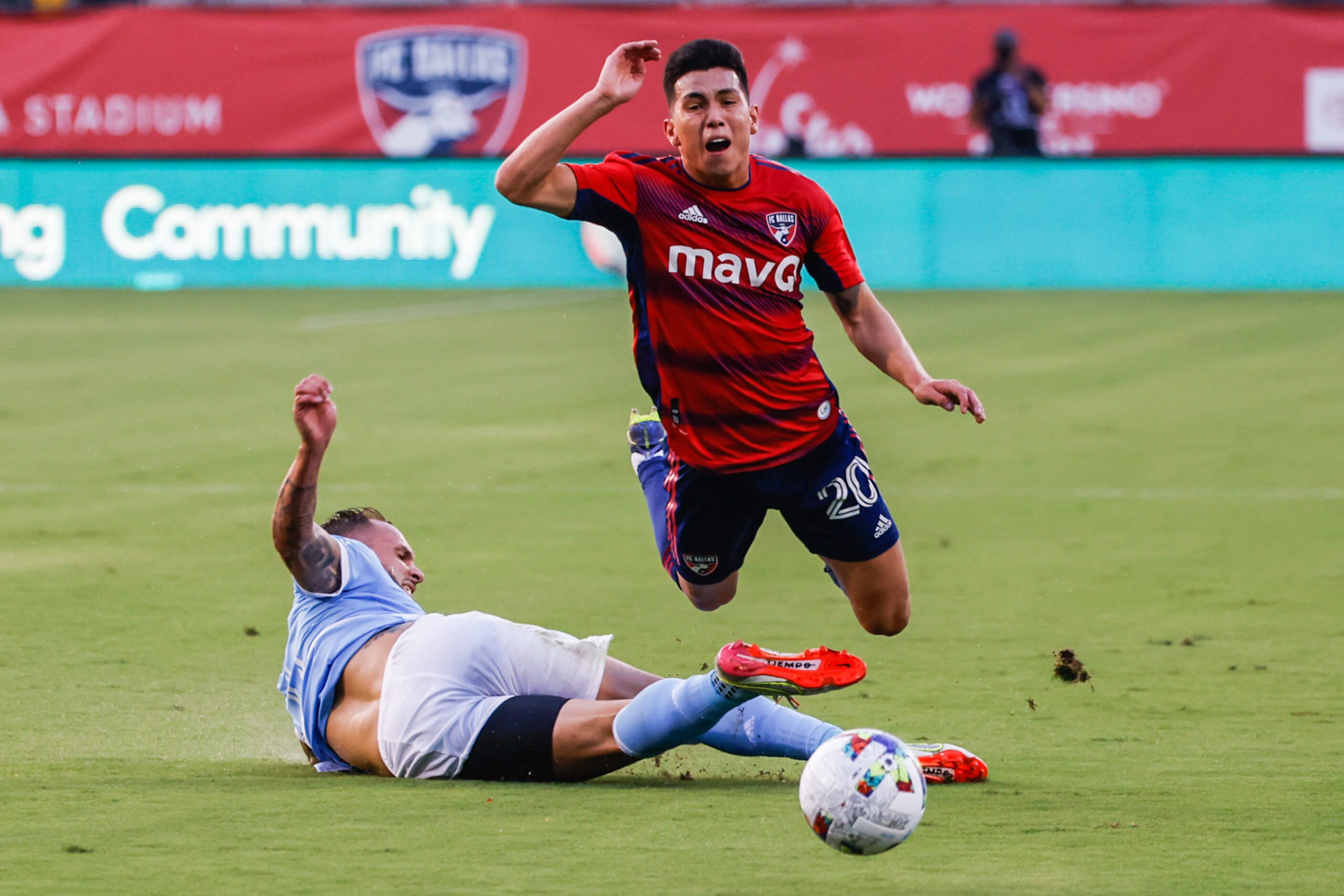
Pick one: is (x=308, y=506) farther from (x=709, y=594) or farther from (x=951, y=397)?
(x=951, y=397)

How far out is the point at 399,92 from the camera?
26.2 metres

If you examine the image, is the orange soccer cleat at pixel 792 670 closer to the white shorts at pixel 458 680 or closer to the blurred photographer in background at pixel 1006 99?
the white shorts at pixel 458 680

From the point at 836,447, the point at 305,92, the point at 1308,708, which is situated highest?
the point at 305,92

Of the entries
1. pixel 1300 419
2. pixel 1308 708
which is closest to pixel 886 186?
pixel 1300 419

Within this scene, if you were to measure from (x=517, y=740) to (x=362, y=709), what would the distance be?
1.68 ft

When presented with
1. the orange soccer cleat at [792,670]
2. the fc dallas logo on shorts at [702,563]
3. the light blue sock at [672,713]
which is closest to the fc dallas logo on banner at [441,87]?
the fc dallas logo on shorts at [702,563]

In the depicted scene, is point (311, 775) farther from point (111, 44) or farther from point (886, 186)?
point (111, 44)

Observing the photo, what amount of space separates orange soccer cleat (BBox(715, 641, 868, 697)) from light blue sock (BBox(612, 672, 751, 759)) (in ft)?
0.50

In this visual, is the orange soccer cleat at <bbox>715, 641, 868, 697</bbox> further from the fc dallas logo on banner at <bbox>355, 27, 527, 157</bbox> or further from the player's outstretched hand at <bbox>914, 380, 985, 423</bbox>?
the fc dallas logo on banner at <bbox>355, 27, 527, 157</bbox>

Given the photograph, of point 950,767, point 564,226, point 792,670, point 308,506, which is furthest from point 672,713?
point 564,226

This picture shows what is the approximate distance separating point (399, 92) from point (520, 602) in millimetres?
18674

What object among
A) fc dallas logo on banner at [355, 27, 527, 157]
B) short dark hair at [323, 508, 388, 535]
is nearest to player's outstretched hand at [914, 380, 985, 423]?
short dark hair at [323, 508, 388, 535]

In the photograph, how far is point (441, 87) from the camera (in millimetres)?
26250

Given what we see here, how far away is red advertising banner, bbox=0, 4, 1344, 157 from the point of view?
26.1 meters
